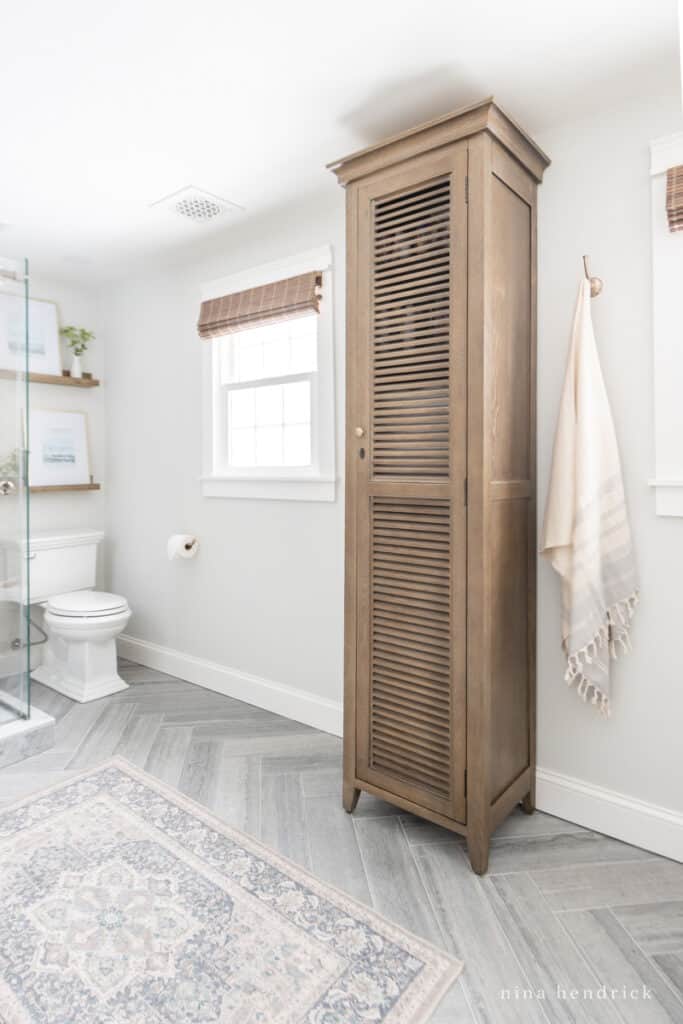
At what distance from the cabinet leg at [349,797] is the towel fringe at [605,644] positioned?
2.68 ft

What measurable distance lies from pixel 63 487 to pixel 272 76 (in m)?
2.61

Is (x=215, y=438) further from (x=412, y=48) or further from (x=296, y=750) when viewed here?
(x=412, y=48)

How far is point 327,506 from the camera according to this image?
271 cm

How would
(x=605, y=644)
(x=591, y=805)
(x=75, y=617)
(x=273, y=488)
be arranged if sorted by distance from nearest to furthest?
(x=605, y=644), (x=591, y=805), (x=273, y=488), (x=75, y=617)

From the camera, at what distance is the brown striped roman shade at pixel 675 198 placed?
5.75 feet

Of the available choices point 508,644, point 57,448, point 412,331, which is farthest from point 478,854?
point 57,448

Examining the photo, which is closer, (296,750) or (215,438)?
(296,750)

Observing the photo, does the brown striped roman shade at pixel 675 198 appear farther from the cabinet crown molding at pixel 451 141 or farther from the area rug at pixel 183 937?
the area rug at pixel 183 937

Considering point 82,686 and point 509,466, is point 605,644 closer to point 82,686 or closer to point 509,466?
point 509,466

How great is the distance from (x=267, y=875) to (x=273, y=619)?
1.32 m

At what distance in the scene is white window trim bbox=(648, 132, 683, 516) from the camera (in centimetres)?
179

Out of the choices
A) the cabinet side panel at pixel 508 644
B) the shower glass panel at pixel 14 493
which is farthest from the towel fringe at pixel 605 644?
the shower glass panel at pixel 14 493

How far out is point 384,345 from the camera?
195 centimetres

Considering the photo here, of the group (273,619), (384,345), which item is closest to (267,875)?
(273,619)
